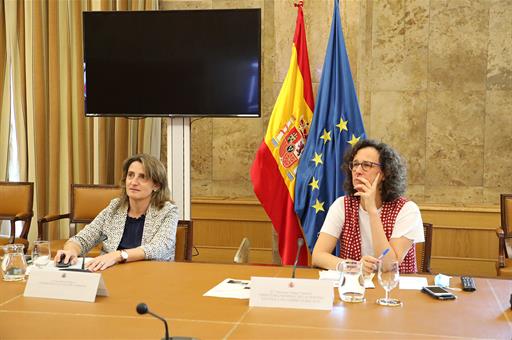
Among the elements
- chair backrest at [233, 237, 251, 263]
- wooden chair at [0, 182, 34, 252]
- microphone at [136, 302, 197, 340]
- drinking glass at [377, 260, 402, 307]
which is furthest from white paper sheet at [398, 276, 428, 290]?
wooden chair at [0, 182, 34, 252]

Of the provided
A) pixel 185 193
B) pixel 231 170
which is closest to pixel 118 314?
pixel 185 193

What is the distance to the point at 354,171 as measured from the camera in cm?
308

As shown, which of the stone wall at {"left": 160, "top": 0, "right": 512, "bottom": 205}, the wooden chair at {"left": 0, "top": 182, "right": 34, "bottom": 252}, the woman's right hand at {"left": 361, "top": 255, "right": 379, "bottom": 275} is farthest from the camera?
the stone wall at {"left": 160, "top": 0, "right": 512, "bottom": 205}

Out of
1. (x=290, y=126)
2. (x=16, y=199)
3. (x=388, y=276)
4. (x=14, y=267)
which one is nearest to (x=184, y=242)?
(x=14, y=267)

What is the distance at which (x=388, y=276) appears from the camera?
2.07 meters

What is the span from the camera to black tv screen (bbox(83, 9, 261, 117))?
4.23 m

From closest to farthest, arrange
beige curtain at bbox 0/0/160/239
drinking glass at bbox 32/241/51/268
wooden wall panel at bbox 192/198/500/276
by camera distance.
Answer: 1. drinking glass at bbox 32/241/51/268
2. wooden wall panel at bbox 192/198/500/276
3. beige curtain at bbox 0/0/160/239

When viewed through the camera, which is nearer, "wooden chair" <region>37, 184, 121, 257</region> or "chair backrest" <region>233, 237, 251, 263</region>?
"chair backrest" <region>233, 237, 251, 263</region>

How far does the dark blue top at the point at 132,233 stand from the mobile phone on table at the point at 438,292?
59.8 inches

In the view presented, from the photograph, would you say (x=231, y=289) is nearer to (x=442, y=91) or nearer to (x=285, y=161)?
(x=285, y=161)

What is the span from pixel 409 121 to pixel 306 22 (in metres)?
1.29

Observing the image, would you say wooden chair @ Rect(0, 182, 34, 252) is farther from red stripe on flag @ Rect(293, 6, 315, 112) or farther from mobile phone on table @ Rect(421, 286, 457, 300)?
mobile phone on table @ Rect(421, 286, 457, 300)

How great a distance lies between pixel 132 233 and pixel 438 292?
162 cm

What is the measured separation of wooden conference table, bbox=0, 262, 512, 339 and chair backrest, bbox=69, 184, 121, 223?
209 centimetres
